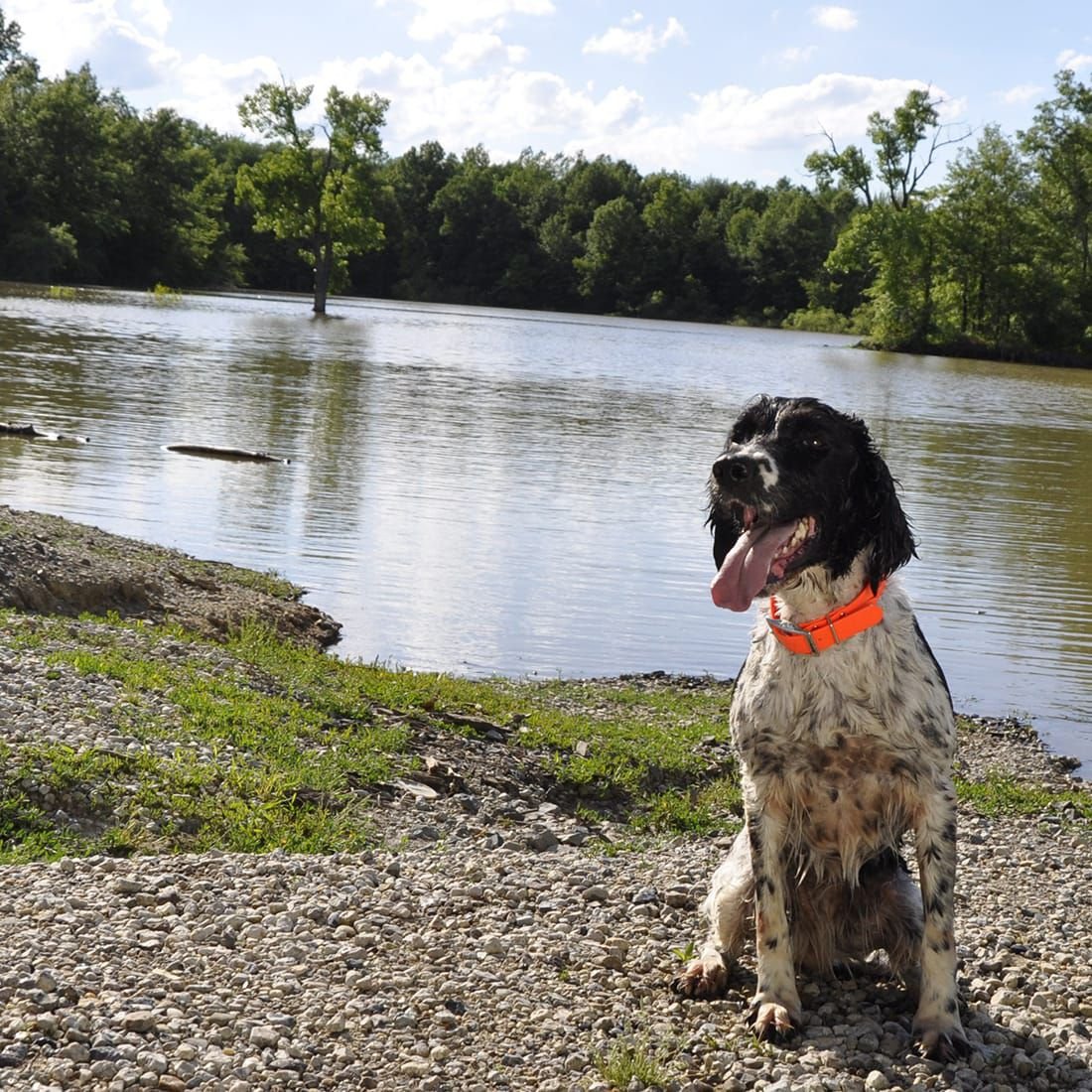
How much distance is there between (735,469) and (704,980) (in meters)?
1.98

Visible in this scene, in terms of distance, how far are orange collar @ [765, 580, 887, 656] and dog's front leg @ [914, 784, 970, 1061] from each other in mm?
651

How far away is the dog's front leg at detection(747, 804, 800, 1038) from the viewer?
5.10 meters

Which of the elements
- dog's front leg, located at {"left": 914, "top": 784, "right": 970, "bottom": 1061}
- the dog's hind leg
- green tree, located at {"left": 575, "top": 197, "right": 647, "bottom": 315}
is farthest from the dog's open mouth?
green tree, located at {"left": 575, "top": 197, "right": 647, "bottom": 315}

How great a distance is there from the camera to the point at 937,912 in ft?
16.3

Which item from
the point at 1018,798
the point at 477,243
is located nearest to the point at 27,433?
the point at 1018,798

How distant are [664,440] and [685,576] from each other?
14270 mm

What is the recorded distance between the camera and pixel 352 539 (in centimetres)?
1733

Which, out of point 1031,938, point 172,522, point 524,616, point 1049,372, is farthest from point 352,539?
point 1049,372

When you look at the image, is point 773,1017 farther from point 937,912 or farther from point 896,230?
point 896,230

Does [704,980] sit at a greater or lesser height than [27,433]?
lesser

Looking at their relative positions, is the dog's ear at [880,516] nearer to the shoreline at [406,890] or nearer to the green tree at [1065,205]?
the shoreline at [406,890]

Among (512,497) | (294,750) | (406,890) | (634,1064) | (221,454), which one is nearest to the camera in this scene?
(634,1064)

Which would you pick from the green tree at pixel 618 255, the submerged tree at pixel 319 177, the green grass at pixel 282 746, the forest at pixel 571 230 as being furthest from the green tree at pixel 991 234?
the green grass at pixel 282 746

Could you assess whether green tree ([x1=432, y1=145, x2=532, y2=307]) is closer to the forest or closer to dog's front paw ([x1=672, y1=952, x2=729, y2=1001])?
the forest
